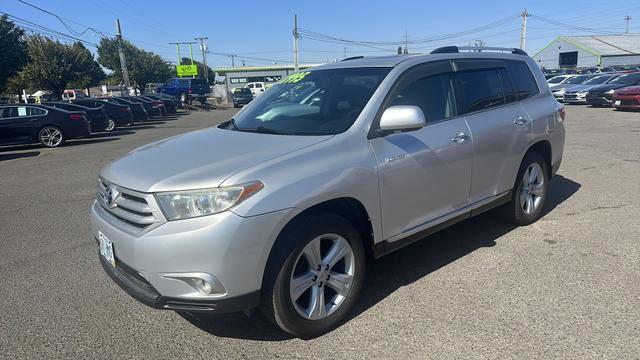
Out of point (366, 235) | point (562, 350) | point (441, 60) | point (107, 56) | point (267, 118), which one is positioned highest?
point (107, 56)

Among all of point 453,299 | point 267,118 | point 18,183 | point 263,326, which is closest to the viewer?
point 263,326

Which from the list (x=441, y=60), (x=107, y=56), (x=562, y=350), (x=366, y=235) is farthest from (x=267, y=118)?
(x=107, y=56)

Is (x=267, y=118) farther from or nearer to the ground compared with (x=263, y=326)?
farther from the ground

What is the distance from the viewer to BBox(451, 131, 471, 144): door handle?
371cm

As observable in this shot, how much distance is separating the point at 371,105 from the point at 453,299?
159cm

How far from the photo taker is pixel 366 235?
3.28m

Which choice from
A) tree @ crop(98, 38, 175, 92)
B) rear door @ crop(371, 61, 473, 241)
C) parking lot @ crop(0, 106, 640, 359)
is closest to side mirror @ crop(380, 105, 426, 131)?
rear door @ crop(371, 61, 473, 241)

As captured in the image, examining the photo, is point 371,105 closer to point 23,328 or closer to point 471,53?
point 471,53

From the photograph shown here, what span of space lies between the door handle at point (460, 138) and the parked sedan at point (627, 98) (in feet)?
56.3

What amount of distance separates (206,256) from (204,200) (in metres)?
0.31

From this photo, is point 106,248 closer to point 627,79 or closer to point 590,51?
point 627,79

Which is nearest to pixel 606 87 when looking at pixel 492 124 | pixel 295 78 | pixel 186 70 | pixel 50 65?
pixel 492 124

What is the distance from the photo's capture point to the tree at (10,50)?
2616 cm

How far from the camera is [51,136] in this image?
14625 mm
